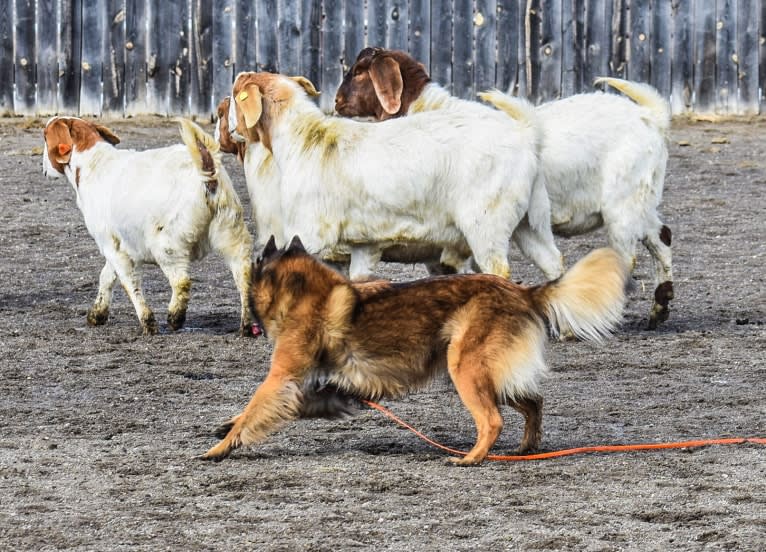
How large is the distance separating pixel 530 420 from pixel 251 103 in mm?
3549

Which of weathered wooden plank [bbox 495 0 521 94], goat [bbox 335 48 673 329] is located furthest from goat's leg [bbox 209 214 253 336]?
weathered wooden plank [bbox 495 0 521 94]

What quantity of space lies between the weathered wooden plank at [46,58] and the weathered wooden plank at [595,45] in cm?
593

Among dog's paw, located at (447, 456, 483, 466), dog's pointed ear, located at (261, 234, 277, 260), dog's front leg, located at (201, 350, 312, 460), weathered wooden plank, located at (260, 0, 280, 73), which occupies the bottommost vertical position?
dog's paw, located at (447, 456, 483, 466)

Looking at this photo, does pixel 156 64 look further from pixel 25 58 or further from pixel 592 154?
pixel 592 154

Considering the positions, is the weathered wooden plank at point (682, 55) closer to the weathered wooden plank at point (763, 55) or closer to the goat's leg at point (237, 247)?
the weathered wooden plank at point (763, 55)

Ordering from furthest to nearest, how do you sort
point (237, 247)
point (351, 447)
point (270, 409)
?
point (237, 247) < point (351, 447) < point (270, 409)

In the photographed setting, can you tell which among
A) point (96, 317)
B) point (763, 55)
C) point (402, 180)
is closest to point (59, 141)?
point (96, 317)

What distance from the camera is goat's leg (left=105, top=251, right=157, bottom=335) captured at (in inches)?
382

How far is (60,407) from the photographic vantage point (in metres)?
7.63

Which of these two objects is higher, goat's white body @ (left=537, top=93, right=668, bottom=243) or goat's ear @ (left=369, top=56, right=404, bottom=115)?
goat's ear @ (left=369, top=56, right=404, bottom=115)

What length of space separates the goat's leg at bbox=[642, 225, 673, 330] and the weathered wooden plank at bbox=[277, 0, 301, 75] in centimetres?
756

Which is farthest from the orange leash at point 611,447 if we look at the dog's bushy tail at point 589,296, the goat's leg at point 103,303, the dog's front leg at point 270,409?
the goat's leg at point 103,303

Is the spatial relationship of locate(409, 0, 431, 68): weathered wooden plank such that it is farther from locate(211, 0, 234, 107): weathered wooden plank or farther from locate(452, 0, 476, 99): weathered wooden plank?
locate(211, 0, 234, 107): weathered wooden plank

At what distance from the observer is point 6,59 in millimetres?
16656
